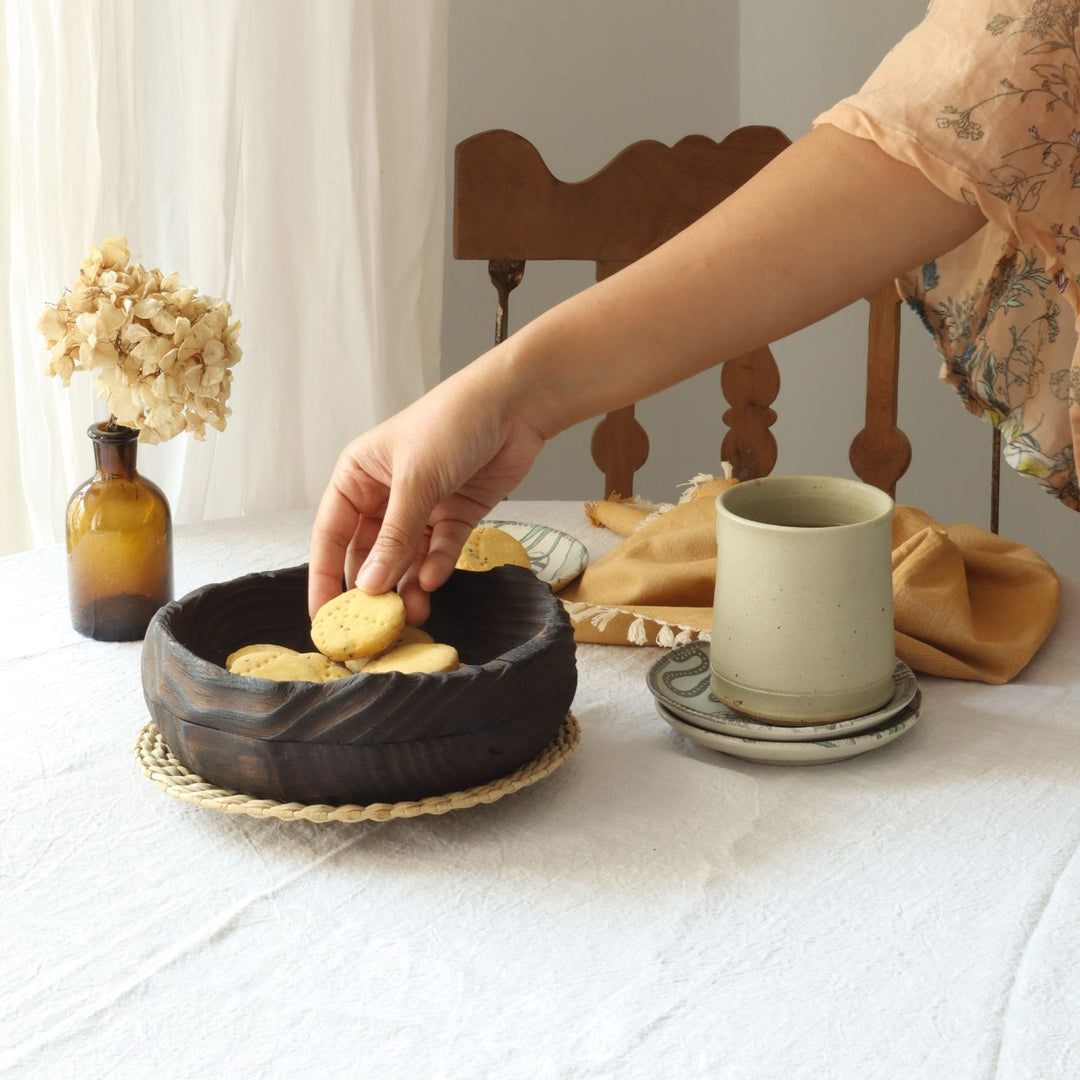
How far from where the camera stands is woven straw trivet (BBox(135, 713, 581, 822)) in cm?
72

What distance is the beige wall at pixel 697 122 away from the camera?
2332 millimetres

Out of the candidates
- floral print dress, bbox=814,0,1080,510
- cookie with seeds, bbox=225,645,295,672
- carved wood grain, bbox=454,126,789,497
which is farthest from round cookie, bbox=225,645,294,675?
carved wood grain, bbox=454,126,789,497

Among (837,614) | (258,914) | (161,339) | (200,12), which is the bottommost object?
(258,914)

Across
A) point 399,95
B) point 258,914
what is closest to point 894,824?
point 258,914

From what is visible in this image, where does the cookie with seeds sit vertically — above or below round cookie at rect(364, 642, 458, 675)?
below

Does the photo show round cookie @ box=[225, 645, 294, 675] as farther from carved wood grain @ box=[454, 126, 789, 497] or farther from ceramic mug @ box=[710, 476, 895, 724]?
carved wood grain @ box=[454, 126, 789, 497]

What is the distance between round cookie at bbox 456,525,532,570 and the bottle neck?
27cm

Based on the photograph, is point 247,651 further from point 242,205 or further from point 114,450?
point 242,205

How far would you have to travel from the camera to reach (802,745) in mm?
812

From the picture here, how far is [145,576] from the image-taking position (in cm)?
105

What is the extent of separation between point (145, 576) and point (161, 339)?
0.19 m

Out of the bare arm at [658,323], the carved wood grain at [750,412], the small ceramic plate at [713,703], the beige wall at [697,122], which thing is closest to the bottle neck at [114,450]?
the bare arm at [658,323]

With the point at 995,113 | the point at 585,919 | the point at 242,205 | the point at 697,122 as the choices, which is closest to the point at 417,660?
the point at 585,919

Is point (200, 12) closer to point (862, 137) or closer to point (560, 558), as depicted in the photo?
point (560, 558)
